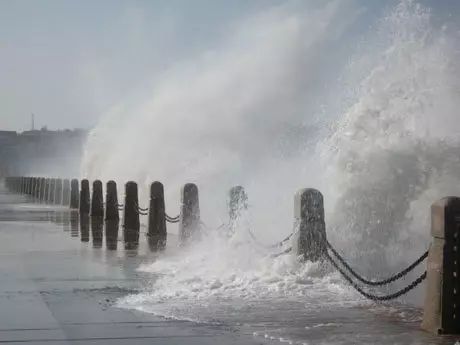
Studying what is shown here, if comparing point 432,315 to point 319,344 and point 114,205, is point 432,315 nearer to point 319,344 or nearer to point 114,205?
point 319,344

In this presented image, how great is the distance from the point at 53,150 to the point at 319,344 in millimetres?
124644

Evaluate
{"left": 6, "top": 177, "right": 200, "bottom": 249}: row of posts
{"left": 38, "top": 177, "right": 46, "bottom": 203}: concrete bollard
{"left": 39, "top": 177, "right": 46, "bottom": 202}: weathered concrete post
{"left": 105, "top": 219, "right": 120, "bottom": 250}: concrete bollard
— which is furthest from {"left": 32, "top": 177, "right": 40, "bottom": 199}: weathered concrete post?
{"left": 105, "top": 219, "right": 120, "bottom": 250}: concrete bollard

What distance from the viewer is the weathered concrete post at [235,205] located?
12727 mm

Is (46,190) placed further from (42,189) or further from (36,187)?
(36,187)

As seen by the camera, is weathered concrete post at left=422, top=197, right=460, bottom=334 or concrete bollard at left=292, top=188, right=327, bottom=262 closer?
weathered concrete post at left=422, top=197, right=460, bottom=334

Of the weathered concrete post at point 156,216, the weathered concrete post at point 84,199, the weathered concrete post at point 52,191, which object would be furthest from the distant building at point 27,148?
the weathered concrete post at point 156,216

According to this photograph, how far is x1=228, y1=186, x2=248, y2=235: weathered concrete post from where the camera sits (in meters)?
12.7

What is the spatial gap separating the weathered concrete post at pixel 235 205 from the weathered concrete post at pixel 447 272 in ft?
20.8

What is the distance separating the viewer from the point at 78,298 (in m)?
8.23

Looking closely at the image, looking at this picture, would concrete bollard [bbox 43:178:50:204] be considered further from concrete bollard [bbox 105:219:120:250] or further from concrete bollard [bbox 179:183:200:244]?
concrete bollard [bbox 179:183:200:244]

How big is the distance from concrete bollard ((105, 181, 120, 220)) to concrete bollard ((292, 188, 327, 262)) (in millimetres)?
12341

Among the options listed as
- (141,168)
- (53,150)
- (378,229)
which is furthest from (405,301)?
(53,150)

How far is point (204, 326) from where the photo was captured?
682 centimetres

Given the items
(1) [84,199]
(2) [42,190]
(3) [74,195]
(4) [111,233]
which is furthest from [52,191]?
(4) [111,233]
